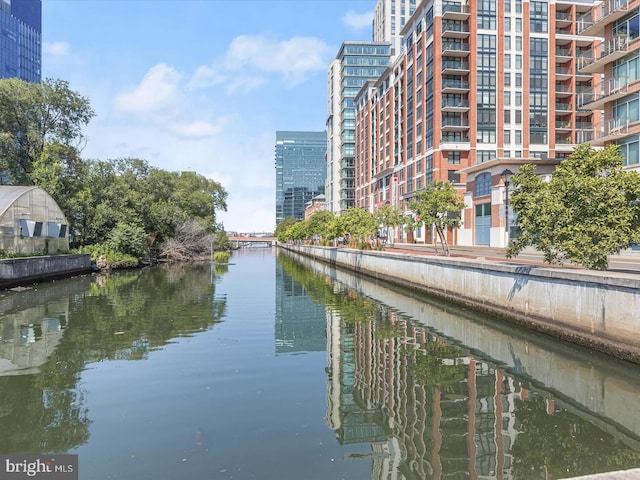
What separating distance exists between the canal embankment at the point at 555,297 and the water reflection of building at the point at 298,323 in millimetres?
7397

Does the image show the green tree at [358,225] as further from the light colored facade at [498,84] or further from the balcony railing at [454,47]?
the balcony railing at [454,47]

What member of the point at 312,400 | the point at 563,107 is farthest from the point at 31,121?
the point at 563,107

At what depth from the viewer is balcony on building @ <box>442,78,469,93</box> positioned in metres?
67.0

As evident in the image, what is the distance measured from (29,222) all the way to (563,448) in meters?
40.4

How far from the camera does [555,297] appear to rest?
1581cm

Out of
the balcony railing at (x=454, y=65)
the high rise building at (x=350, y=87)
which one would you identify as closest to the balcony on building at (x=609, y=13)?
the balcony railing at (x=454, y=65)

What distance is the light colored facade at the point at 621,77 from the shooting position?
3148 cm

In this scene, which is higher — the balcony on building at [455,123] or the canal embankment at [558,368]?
the balcony on building at [455,123]

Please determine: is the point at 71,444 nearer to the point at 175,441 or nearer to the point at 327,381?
the point at 175,441

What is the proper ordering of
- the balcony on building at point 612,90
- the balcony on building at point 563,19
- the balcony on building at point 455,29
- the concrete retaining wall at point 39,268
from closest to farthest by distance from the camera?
the concrete retaining wall at point 39,268 < the balcony on building at point 612,90 < the balcony on building at point 455,29 < the balcony on building at point 563,19

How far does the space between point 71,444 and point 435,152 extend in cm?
6489

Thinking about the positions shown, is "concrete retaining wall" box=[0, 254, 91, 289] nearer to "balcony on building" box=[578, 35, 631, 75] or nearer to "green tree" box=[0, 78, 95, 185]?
"green tree" box=[0, 78, 95, 185]

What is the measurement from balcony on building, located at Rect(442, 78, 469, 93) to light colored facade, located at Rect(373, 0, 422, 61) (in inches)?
3014

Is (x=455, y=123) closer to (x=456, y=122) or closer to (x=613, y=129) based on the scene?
(x=456, y=122)
